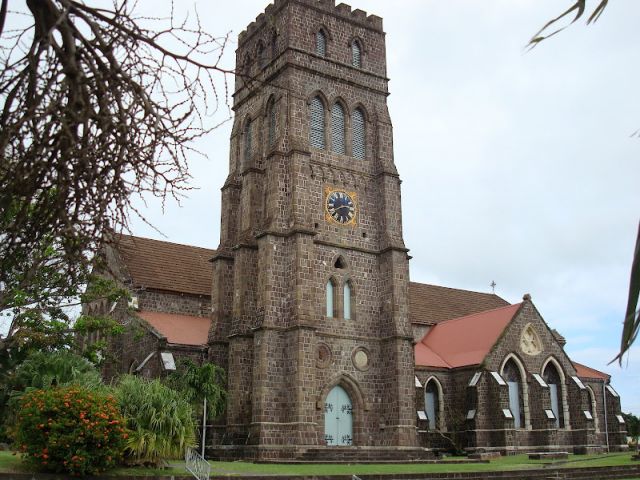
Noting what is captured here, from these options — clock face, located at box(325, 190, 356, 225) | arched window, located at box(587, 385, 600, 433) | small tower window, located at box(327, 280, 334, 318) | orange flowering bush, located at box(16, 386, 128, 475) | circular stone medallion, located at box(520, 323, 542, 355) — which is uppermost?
clock face, located at box(325, 190, 356, 225)

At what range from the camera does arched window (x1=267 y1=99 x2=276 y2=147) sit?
36078 mm

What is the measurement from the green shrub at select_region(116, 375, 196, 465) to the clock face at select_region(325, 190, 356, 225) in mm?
16022

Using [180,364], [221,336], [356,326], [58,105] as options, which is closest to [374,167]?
[356,326]

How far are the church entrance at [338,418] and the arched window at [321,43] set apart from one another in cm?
1634

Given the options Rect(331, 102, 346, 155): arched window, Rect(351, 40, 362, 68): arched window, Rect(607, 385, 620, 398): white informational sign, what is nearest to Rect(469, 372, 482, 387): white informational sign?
Rect(607, 385, 620, 398): white informational sign

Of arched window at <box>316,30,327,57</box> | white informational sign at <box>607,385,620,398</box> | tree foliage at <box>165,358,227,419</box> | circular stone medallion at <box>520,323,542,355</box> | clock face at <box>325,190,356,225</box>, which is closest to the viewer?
tree foliage at <box>165,358,227,419</box>

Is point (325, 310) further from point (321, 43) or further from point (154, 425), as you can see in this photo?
point (154, 425)

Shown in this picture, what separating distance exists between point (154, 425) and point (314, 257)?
1493 cm

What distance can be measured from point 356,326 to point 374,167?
26.8 ft

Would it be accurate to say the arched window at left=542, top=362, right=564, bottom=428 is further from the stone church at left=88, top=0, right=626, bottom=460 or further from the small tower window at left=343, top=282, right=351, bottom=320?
the small tower window at left=343, top=282, right=351, bottom=320

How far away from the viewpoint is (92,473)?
A: 17.3 metres

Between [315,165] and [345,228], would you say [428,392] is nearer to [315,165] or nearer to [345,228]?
[345,228]

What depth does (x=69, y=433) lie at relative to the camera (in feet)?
56.1

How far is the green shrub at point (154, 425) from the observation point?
1914 centimetres
